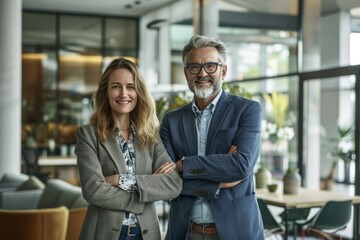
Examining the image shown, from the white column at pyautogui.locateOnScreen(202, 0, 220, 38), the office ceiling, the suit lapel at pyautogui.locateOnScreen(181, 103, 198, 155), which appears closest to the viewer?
the suit lapel at pyautogui.locateOnScreen(181, 103, 198, 155)

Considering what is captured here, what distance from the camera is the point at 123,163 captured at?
2.66 metres

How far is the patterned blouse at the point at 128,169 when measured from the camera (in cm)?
261

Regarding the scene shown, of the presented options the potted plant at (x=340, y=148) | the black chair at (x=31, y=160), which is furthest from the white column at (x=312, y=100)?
the black chair at (x=31, y=160)

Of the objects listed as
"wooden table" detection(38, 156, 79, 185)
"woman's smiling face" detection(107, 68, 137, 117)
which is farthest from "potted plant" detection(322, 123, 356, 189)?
"wooden table" detection(38, 156, 79, 185)

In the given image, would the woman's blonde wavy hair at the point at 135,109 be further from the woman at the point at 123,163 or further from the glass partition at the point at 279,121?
the glass partition at the point at 279,121

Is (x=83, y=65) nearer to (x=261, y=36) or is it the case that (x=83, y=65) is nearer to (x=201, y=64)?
(x=261, y=36)

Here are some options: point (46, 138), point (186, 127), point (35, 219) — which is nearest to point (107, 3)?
point (46, 138)

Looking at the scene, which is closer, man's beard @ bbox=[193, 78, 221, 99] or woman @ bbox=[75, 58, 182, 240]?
woman @ bbox=[75, 58, 182, 240]

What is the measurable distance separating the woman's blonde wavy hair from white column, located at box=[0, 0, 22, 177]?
7054 millimetres

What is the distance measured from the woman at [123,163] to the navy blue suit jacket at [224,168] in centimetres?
9

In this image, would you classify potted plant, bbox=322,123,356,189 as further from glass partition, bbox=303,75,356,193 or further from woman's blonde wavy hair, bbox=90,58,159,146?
woman's blonde wavy hair, bbox=90,58,159,146

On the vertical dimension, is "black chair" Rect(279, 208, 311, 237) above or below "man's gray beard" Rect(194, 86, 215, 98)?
below

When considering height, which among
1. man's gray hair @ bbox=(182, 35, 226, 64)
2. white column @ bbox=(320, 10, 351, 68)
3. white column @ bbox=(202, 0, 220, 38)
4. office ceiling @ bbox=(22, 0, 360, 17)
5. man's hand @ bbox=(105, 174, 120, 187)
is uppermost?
office ceiling @ bbox=(22, 0, 360, 17)

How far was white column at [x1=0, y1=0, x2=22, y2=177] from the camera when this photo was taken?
943 cm
